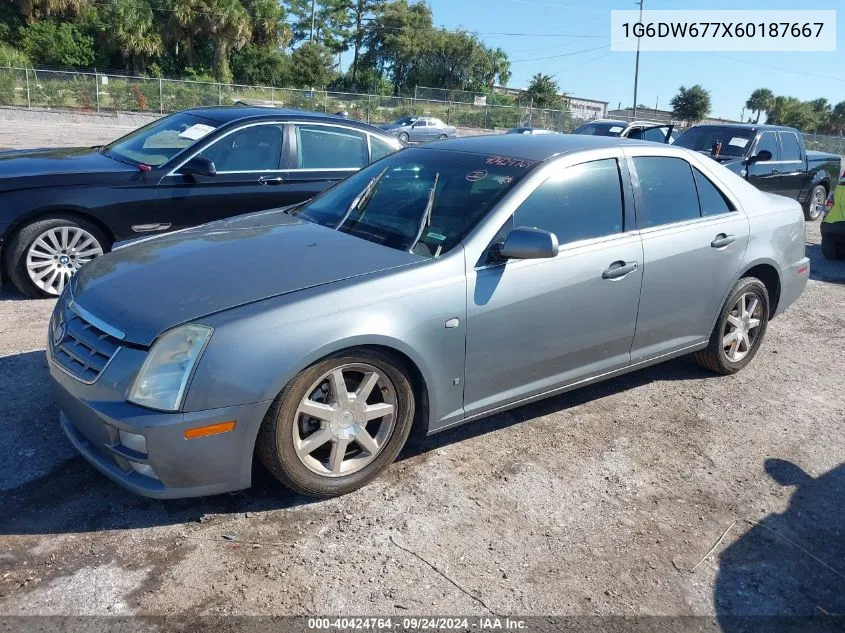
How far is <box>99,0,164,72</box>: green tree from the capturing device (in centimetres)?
4097

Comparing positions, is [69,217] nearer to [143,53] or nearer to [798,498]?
[798,498]

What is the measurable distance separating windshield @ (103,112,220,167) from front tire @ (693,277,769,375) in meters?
4.55

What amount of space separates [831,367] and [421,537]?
4.00m

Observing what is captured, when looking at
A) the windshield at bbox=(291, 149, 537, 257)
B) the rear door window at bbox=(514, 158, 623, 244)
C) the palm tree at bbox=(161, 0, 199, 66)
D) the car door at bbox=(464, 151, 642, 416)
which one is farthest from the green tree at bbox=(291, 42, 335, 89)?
the car door at bbox=(464, 151, 642, 416)

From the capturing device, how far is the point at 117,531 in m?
2.93

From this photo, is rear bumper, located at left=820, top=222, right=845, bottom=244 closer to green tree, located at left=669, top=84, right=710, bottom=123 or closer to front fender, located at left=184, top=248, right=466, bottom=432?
front fender, located at left=184, top=248, right=466, bottom=432

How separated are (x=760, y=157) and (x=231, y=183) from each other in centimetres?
847

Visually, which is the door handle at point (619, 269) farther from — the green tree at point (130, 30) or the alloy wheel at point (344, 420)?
the green tree at point (130, 30)

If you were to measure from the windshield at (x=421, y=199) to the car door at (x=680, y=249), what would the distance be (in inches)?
37.1

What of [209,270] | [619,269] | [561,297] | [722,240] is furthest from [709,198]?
[209,270]

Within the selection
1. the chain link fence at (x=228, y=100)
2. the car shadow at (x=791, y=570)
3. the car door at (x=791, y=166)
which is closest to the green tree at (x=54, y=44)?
the chain link fence at (x=228, y=100)

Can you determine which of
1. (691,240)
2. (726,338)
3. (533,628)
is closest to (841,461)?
(726,338)

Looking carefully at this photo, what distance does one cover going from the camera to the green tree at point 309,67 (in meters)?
52.3

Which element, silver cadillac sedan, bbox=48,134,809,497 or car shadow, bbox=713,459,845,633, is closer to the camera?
car shadow, bbox=713,459,845,633
